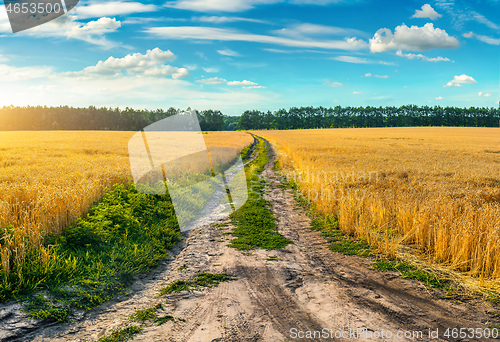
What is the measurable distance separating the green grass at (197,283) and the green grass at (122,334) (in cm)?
105

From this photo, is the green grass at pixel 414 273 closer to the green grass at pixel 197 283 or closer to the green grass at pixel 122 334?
the green grass at pixel 197 283

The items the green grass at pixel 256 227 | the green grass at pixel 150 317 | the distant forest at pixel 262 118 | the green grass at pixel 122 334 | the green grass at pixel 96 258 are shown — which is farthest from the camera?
the distant forest at pixel 262 118

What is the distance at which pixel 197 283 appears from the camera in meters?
5.29

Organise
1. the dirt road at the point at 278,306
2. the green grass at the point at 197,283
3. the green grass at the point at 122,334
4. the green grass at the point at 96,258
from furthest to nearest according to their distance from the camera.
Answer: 1. the green grass at the point at 197,283
2. the green grass at the point at 96,258
3. the dirt road at the point at 278,306
4. the green grass at the point at 122,334

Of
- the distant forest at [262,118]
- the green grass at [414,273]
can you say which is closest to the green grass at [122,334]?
the green grass at [414,273]

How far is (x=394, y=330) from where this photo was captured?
3840 mm

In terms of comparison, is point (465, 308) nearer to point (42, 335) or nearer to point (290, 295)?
point (290, 295)

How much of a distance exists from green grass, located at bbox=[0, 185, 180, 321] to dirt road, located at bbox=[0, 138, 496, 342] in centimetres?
31

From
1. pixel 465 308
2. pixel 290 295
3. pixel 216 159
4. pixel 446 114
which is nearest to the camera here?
pixel 465 308

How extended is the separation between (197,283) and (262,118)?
553ft

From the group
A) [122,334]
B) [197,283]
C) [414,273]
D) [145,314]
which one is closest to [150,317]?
[145,314]

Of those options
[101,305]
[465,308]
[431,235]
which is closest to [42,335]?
[101,305]

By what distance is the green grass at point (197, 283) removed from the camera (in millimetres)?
5047

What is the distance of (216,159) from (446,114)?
180m
